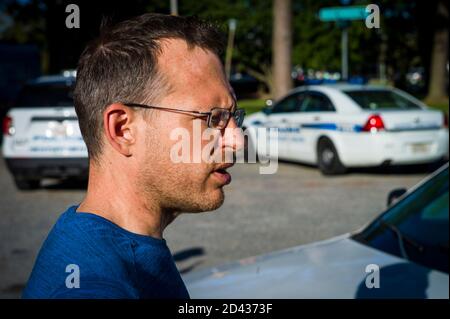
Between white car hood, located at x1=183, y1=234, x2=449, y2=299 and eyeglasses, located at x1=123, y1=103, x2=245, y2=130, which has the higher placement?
eyeglasses, located at x1=123, y1=103, x2=245, y2=130

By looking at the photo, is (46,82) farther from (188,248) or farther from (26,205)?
A: (188,248)

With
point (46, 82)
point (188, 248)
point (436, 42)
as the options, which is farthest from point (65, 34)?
point (188, 248)

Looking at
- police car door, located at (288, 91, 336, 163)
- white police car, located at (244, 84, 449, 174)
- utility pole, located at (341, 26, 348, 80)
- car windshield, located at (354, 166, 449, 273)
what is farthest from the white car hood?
utility pole, located at (341, 26, 348, 80)

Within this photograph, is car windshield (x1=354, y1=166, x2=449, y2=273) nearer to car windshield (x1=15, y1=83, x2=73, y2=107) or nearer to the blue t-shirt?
the blue t-shirt

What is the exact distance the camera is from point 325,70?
Answer: 42812mm

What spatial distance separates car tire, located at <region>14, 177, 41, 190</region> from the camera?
10299 millimetres

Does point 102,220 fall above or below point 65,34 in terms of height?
below

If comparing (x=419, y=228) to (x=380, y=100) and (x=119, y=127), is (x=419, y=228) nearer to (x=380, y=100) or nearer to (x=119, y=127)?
(x=119, y=127)

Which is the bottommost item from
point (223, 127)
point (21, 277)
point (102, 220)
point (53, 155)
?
point (21, 277)

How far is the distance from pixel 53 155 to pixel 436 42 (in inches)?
815

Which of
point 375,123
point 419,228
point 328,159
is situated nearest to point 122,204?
point 419,228

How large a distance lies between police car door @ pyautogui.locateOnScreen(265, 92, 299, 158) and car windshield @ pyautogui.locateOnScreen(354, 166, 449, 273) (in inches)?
339
